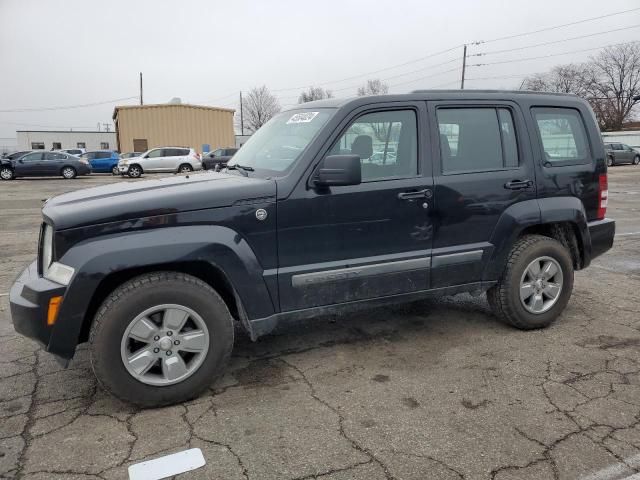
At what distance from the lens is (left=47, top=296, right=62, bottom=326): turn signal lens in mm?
2865

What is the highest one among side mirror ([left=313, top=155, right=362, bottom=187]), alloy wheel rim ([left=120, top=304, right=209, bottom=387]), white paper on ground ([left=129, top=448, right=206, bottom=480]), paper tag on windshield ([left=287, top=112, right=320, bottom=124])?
paper tag on windshield ([left=287, top=112, right=320, bottom=124])

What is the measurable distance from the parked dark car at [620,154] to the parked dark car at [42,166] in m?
32.8

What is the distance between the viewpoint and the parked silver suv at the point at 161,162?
28125mm

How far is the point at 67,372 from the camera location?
3.64 metres

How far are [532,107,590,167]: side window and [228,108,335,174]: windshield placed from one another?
6.30ft

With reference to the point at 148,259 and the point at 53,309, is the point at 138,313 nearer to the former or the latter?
the point at 148,259

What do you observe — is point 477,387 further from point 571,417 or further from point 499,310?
point 499,310

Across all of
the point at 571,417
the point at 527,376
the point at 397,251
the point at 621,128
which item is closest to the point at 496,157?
the point at 397,251

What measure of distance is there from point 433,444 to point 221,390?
55.1 inches

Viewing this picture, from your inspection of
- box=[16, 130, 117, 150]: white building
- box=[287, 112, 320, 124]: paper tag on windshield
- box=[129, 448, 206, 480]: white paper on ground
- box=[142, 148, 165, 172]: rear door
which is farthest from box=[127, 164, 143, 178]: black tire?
box=[16, 130, 117, 150]: white building

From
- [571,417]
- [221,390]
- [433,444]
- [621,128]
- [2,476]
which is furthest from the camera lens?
[621,128]

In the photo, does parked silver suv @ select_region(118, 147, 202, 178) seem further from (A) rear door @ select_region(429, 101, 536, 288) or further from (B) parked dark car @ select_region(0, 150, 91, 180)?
(A) rear door @ select_region(429, 101, 536, 288)

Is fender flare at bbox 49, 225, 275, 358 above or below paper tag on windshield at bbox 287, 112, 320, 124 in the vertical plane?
below

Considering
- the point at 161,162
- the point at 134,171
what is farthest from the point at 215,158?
the point at 134,171
